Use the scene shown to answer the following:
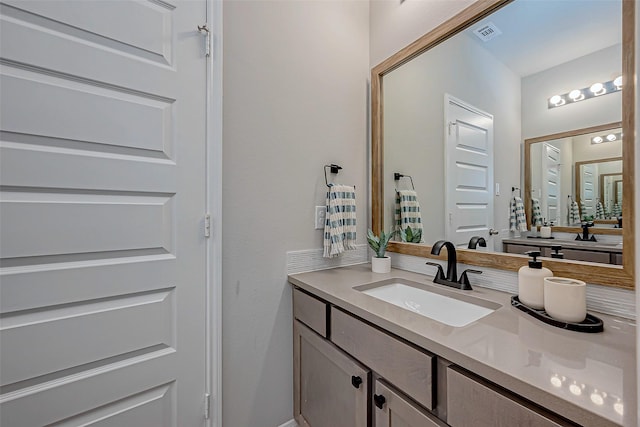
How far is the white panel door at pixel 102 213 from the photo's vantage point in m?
0.87

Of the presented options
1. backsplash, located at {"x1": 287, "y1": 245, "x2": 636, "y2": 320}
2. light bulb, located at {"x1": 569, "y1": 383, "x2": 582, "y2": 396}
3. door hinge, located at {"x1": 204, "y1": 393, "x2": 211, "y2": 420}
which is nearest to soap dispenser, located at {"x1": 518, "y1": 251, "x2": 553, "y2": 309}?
backsplash, located at {"x1": 287, "y1": 245, "x2": 636, "y2": 320}

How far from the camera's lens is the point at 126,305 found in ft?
3.36

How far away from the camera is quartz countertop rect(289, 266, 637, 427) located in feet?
1.64

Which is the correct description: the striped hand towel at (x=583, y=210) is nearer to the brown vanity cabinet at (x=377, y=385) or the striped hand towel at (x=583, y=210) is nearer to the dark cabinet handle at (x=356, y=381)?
the brown vanity cabinet at (x=377, y=385)

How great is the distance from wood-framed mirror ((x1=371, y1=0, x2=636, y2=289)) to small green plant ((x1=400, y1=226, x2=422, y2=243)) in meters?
0.04

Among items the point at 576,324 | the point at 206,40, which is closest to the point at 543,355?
the point at 576,324

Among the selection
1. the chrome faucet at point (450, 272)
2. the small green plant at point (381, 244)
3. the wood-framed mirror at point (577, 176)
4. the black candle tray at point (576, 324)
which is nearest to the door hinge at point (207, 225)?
the small green plant at point (381, 244)

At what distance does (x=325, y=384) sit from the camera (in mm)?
1167

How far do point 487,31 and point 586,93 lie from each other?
0.49 meters

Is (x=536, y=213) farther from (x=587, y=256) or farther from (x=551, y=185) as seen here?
(x=587, y=256)

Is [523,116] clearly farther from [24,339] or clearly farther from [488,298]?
[24,339]

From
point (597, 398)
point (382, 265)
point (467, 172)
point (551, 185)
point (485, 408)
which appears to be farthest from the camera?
point (382, 265)

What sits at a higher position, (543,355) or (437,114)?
(437,114)

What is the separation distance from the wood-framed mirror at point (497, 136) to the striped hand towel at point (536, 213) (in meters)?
0.09
